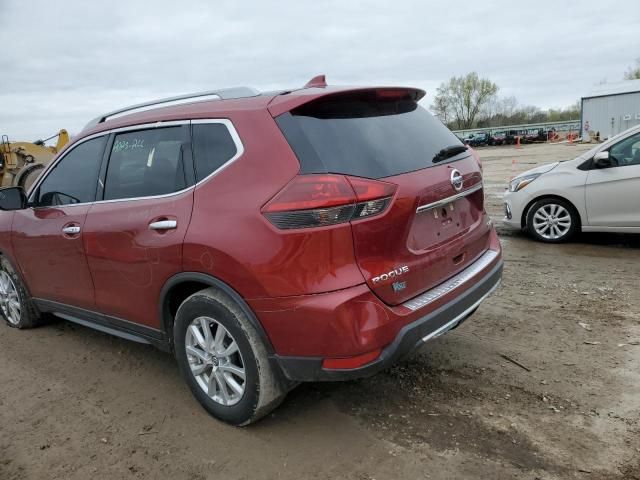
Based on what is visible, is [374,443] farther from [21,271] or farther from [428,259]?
[21,271]

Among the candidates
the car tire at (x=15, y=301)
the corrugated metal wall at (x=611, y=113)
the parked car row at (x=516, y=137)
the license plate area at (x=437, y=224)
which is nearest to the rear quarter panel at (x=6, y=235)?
the car tire at (x=15, y=301)

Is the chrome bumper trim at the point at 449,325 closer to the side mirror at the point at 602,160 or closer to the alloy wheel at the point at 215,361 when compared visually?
the alloy wheel at the point at 215,361

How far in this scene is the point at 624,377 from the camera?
337cm

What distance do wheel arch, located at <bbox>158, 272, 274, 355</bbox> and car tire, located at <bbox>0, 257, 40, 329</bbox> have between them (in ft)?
7.10

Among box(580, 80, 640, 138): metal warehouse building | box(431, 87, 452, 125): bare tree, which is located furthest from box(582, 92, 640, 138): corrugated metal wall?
box(431, 87, 452, 125): bare tree

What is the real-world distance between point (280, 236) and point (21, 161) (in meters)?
16.2

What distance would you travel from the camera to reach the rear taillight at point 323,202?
98.3 inches

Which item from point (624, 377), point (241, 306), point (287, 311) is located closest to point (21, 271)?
point (241, 306)

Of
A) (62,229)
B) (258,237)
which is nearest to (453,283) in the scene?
(258,237)

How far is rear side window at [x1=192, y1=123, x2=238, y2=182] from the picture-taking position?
113 inches

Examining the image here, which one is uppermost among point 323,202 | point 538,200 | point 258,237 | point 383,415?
point 323,202

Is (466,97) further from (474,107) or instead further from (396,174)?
(396,174)

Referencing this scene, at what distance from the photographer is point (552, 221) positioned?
23.4 ft

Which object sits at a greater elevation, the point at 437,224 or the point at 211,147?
the point at 211,147
